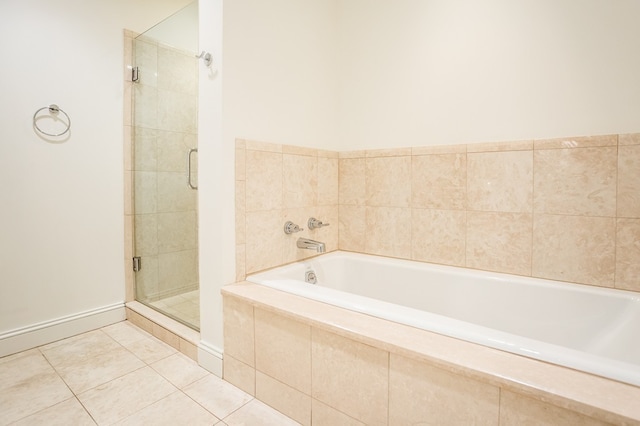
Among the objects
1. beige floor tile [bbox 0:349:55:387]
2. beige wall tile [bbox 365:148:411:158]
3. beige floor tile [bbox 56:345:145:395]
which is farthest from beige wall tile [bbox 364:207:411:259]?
beige floor tile [bbox 0:349:55:387]

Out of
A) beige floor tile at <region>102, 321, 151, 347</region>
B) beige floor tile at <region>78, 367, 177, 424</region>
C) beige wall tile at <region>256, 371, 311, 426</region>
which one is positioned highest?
beige wall tile at <region>256, 371, 311, 426</region>

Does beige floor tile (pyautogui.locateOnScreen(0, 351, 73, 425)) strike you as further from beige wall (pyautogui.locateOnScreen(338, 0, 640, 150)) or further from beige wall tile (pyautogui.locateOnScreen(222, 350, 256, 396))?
beige wall (pyautogui.locateOnScreen(338, 0, 640, 150))

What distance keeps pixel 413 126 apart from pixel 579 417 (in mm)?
1566

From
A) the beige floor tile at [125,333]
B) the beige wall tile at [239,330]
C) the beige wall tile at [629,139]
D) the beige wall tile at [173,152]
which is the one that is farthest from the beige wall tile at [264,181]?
the beige wall tile at [629,139]

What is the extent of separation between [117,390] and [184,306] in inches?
24.0

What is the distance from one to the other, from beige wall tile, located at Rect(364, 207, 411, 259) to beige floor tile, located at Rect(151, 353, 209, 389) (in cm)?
125

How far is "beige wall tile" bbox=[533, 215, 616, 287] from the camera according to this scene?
4.52ft

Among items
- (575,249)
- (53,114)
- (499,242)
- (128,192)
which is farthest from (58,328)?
(575,249)

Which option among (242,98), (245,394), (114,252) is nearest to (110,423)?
(245,394)

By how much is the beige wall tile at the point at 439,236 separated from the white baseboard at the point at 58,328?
2110mm

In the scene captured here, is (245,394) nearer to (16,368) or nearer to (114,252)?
(16,368)

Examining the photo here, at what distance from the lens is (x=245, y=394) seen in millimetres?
1421

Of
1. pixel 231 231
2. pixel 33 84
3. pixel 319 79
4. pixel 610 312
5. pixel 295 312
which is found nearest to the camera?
pixel 295 312

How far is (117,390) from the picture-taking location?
1.44 metres
